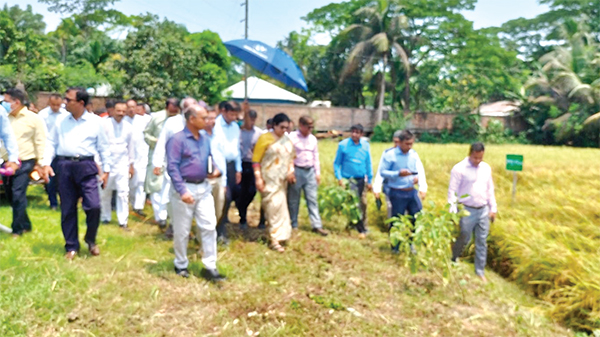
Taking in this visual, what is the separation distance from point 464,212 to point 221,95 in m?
17.2

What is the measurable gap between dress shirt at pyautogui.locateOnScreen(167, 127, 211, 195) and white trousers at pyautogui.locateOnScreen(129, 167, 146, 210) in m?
2.80

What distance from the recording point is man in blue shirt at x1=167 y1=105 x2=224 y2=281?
14.6 ft

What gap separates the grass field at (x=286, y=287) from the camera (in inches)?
152

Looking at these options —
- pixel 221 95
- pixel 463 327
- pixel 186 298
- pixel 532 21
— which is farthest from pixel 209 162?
pixel 532 21

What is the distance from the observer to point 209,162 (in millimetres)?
4688

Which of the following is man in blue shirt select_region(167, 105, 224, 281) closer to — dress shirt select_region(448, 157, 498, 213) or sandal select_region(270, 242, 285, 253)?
sandal select_region(270, 242, 285, 253)

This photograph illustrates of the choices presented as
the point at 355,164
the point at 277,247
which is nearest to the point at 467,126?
the point at 355,164

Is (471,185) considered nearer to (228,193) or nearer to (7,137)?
(228,193)

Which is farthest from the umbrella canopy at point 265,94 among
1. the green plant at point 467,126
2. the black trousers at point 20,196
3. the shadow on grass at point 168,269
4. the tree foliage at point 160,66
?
the shadow on grass at point 168,269

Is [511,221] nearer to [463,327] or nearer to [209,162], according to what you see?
[463,327]

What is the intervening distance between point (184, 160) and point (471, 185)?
129 inches

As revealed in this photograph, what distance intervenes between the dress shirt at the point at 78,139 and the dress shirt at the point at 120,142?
57.1 inches

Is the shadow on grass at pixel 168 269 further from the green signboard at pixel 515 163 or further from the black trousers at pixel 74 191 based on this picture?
the green signboard at pixel 515 163

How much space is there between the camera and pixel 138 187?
23.5ft
